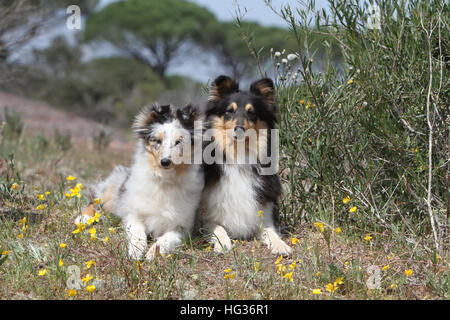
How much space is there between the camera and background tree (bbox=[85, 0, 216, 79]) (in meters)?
29.9

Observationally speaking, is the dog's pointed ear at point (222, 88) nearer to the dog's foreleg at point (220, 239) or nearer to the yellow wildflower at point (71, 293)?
the dog's foreleg at point (220, 239)

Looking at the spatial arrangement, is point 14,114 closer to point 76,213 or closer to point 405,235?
point 76,213

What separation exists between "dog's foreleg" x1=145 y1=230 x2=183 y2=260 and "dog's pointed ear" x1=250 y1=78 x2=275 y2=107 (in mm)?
1628

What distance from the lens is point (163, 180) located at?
4.41 metres

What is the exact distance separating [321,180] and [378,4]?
171 centimetres

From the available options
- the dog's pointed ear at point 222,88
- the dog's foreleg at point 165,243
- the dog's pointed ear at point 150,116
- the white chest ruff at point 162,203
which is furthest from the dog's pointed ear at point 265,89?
the dog's foreleg at point 165,243

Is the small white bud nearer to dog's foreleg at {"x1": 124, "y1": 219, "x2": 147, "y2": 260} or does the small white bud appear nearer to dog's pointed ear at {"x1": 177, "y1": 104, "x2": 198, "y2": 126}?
dog's pointed ear at {"x1": 177, "y1": 104, "x2": 198, "y2": 126}

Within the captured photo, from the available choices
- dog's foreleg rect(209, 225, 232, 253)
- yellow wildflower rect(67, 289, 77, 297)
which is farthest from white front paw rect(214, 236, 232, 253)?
yellow wildflower rect(67, 289, 77, 297)

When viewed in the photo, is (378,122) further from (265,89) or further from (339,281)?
(339,281)

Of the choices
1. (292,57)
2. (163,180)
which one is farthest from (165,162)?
(292,57)

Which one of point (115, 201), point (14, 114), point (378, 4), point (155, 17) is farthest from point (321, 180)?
point (155, 17)

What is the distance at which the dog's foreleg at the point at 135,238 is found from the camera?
3.88 metres

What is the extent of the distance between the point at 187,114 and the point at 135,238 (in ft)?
4.21

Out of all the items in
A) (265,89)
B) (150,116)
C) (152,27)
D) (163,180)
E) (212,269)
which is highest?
(152,27)
